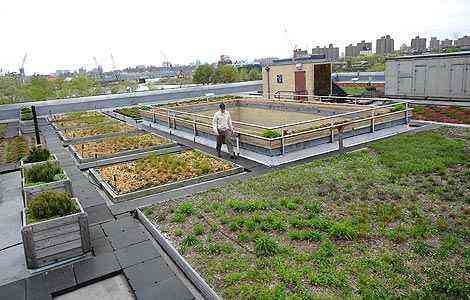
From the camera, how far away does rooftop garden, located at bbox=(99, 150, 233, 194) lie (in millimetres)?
10094

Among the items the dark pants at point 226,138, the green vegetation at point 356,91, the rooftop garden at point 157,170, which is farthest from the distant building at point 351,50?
the rooftop garden at point 157,170

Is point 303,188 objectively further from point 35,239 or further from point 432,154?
point 35,239

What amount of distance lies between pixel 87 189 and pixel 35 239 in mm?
4046

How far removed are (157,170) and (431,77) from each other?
17879mm

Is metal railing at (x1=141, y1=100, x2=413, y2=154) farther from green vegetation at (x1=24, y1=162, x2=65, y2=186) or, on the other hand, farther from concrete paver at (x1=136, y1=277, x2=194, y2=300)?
concrete paver at (x1=136, y1=277, x2=194, y2=300)

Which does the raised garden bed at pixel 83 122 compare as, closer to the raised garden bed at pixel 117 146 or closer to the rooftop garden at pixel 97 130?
the rooftop garden at pixel 97 130

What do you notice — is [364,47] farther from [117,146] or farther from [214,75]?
[117,146]

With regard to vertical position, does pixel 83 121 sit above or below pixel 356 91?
below

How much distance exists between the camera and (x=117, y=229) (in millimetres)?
7582

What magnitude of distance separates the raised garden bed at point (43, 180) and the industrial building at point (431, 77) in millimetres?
20270

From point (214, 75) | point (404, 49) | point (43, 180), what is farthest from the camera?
point (404, 49)

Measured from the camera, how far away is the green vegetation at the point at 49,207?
257 inches

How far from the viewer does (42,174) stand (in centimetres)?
844

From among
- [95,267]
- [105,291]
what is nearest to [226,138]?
[95,267]
